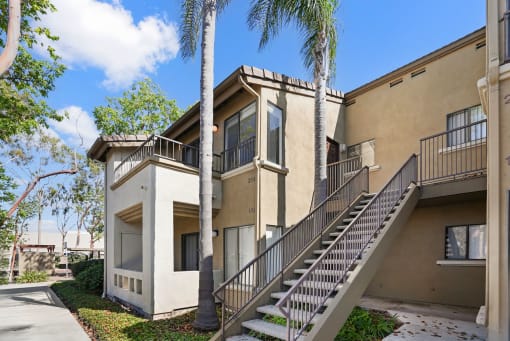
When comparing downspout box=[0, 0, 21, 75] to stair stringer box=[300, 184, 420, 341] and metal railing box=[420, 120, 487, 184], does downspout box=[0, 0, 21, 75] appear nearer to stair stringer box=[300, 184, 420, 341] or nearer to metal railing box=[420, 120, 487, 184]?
stair stringer box=[300, 184, 420, 341]

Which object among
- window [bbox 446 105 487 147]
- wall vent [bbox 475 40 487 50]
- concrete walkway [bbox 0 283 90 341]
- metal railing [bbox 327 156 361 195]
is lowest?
concrete walkway [bbox 0 283 90 341]

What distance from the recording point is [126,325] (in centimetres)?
877

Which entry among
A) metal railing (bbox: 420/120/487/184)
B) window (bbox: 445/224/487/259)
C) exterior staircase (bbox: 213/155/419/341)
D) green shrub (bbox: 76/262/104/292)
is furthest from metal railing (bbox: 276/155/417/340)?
green shrub (bbox: 76/262/104/292)

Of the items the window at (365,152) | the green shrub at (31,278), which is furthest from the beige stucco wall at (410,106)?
the green shrub at (31,278)

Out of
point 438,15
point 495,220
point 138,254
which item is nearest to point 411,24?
point 438,15

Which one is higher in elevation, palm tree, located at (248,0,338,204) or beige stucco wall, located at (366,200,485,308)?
palm tree, located at (248,0,338,204)

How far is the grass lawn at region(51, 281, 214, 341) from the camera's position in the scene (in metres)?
7.66

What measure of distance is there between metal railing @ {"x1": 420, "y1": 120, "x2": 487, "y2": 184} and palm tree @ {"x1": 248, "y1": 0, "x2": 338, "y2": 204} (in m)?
2.75

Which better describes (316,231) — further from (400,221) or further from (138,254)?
(138,254)

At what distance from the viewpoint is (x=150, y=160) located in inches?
396

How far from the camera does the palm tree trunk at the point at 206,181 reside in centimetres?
817

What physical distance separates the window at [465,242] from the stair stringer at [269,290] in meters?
3.07

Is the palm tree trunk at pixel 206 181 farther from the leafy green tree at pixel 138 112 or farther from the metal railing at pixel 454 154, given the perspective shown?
the leafy green tree at pixel 138 112

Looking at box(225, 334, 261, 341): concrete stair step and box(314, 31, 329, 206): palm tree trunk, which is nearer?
box(225, 334, 261, 341): concrete stair step
